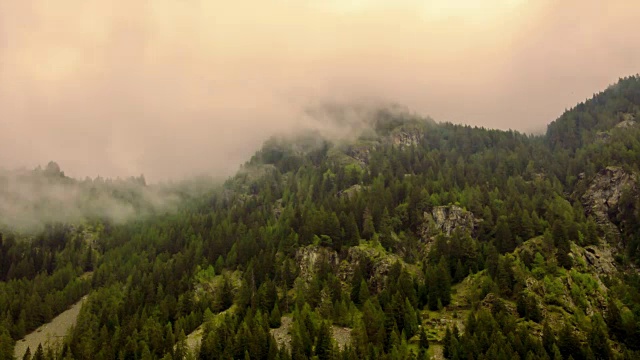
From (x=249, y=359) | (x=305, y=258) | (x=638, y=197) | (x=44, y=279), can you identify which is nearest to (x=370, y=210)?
(x=305, y=258)

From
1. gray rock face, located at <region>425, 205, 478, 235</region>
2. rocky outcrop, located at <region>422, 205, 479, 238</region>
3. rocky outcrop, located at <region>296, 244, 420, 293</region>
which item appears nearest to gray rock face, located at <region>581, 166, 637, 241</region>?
gray rock face, located at <region>425, 205, 478, 235</region>

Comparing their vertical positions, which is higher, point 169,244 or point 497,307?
point 169,244

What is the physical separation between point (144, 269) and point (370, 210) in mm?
92937

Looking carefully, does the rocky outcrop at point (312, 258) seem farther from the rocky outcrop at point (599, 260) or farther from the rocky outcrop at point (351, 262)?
the rocky outcrop at point (599, 260)

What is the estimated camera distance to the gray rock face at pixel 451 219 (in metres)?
162

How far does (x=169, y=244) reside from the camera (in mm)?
199375

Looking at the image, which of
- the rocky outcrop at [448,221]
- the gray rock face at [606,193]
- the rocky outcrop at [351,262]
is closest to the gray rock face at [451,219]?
the rocky outcrop at [448,221]

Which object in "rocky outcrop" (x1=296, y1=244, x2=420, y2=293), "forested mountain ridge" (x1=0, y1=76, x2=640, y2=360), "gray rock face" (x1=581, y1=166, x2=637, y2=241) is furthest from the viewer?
"gray rock face" (x1=581, y1=166, x2=637, y2=241)

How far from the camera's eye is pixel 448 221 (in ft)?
540

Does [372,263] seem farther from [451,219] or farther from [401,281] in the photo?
[451,219]

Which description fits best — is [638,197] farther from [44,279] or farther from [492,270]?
[44,279]

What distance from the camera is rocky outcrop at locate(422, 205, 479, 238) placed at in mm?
161750

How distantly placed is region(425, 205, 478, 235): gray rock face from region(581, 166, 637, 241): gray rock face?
45.5 metres

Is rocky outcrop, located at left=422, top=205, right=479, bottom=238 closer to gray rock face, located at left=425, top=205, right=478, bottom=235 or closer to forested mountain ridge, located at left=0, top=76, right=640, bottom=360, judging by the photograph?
gray rock face, located at left=425, top=205, right=478, bottom=235
